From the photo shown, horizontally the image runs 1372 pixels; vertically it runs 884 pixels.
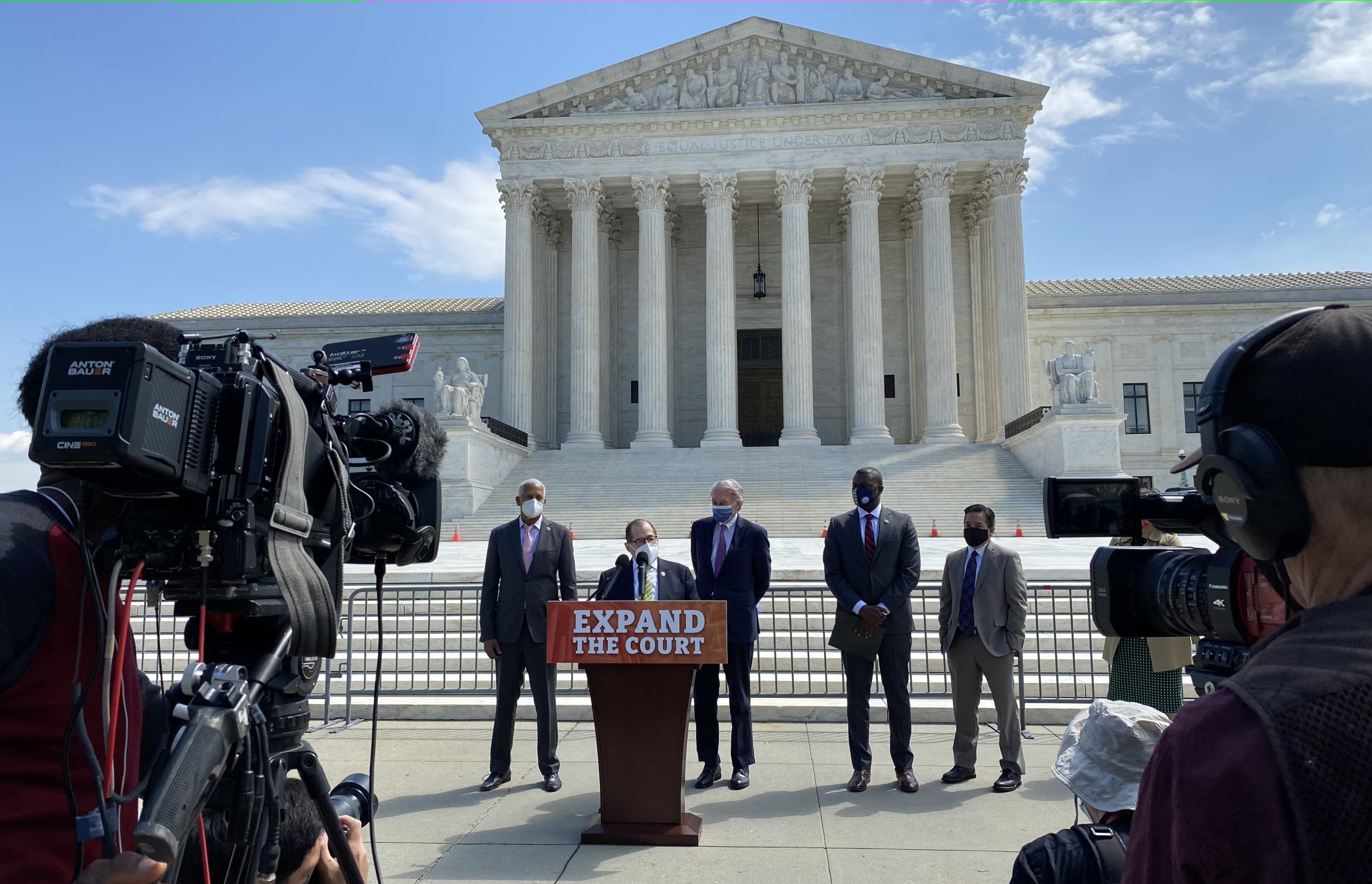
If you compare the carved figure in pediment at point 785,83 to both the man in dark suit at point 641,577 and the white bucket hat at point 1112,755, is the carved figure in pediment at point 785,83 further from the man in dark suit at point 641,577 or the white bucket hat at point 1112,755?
the white bucket hat at point 1112,755

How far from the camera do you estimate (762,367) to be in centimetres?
3991

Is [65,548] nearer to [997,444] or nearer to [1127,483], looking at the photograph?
[1127,483]

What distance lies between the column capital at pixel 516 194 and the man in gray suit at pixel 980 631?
30.3m

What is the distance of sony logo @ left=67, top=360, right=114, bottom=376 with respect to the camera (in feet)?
5.78

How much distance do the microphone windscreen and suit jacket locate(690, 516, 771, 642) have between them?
4.31 meters

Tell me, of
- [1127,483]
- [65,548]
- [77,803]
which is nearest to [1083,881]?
[1127,483]

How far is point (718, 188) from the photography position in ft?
→ 113

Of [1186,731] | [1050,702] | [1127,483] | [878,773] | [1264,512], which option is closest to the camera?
[1186,731]

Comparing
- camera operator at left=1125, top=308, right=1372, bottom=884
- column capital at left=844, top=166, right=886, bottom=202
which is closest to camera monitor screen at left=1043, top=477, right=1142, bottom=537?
camera operator at left=1125, top=308, right=1372, bottom=884

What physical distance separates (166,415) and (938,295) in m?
33.7

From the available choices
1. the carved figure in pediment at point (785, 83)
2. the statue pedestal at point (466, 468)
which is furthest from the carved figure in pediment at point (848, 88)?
the statue pedestal at point (466, 468)

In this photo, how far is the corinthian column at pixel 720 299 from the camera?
33656 mm

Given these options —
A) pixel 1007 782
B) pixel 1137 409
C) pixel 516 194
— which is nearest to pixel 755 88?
pixel 516 194

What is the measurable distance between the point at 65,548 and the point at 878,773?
609 cm
